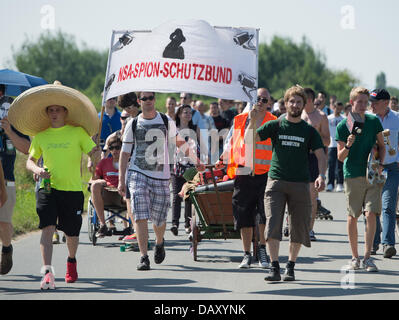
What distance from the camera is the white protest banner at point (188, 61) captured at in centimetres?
1111

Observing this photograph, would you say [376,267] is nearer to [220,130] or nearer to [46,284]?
[46,284]

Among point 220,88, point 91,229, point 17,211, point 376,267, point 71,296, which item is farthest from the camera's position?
point 17,211

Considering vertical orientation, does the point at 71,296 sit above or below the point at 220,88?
below

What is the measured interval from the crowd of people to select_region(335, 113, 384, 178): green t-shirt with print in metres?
0.01

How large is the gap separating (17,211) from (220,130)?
4.24 metres

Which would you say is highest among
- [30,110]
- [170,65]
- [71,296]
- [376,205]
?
[170,65]

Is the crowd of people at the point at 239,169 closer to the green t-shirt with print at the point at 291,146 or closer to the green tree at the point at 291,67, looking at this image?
the green t-shirt with print at the point at 291,146

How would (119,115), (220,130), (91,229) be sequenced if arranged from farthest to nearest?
1. (220,130)
2. (119,115)
3. (91,229)

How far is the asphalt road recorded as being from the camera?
8.46 m

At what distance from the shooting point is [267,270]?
10.2m

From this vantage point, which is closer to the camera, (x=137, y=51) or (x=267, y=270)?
(x=267, y=270)

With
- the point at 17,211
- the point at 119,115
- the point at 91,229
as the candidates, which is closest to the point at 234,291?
the point at 91,229

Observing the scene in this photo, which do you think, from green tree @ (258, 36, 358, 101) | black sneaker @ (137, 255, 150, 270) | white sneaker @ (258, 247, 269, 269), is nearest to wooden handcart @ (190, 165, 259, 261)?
white sneaker @ (258, 247, 269, 269)

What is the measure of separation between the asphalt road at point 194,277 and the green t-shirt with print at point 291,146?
111cm
